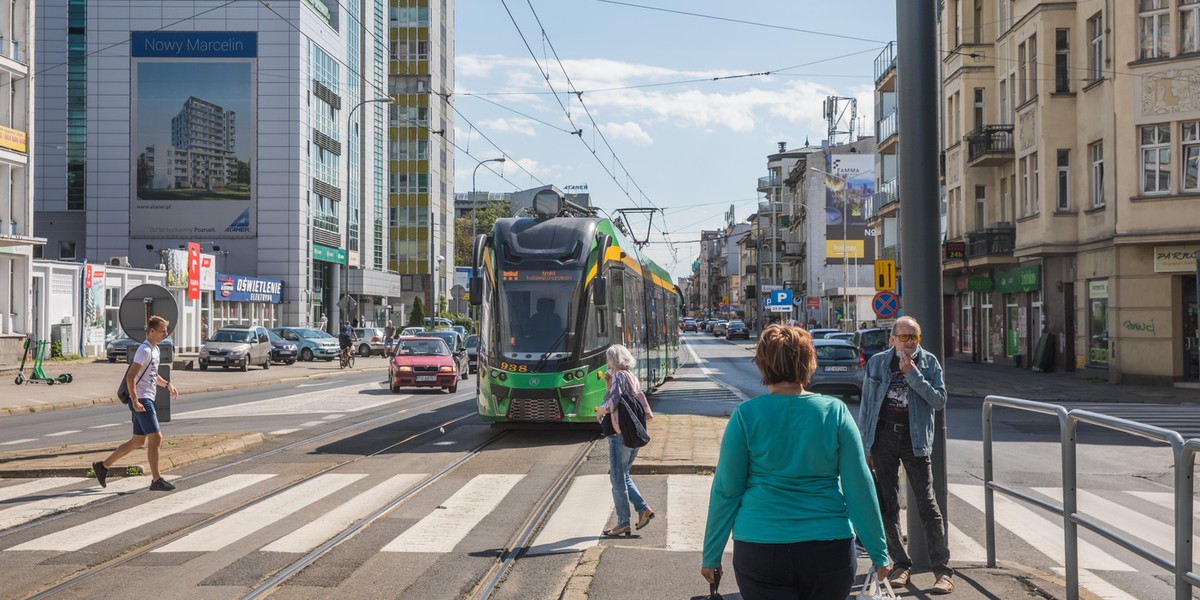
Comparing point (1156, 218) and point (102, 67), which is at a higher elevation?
point (102, 67)

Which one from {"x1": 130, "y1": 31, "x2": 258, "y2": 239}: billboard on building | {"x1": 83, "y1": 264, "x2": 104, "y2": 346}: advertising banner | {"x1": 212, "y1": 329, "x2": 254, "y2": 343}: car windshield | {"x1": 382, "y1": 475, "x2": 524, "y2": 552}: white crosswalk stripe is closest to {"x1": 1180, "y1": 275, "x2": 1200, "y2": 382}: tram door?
{"x1": 382, "y1": 475, "x2": 524, "y2": 552}: white crosswalk stripe

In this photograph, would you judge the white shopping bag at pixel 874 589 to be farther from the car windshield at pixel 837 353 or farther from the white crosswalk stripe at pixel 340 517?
the car windshield at pixel 837 353

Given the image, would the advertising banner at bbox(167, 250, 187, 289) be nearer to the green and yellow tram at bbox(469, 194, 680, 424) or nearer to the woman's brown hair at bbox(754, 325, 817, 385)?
the green and yellow tram at bbox(469, 194, 680, 424)

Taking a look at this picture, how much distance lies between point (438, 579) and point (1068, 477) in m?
3.93

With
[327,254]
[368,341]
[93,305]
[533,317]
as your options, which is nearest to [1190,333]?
[533,317]

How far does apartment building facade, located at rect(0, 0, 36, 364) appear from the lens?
40.4 m

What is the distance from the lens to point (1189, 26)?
28.7 meters

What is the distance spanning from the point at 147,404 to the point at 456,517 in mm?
3998

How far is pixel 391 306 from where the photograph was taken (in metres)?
86.2

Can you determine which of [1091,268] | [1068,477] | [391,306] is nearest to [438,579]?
[1068,477]

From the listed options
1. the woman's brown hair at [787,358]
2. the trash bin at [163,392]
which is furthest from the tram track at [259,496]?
the woman's brown hair at [787,358]

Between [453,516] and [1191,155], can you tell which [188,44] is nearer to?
[1191,155]

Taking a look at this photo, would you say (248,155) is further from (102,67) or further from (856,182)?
(856,182)

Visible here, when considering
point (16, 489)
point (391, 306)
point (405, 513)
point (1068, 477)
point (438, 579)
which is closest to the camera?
point (1068, 477)
